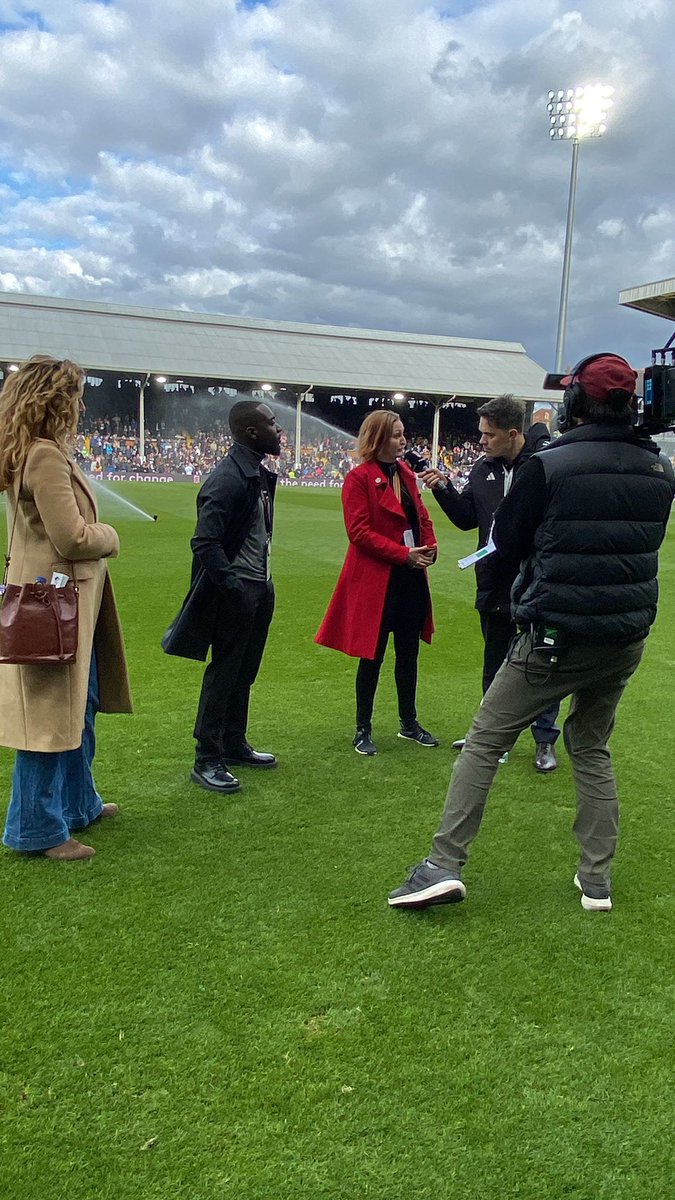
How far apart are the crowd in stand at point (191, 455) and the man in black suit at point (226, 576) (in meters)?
34.7

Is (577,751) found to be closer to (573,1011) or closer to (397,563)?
(573,1011)

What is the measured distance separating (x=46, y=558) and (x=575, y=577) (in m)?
2.04

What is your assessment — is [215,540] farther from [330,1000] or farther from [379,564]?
[330,1000]

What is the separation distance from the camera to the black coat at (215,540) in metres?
4.18

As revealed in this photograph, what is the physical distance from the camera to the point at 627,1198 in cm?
197

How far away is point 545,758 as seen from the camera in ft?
15.8

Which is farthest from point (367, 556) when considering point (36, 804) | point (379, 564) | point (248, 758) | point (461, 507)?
point (36, 804)

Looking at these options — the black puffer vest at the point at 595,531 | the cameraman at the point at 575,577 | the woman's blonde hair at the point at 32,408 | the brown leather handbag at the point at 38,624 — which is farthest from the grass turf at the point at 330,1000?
the woman's blonde hair at the point at 32,408

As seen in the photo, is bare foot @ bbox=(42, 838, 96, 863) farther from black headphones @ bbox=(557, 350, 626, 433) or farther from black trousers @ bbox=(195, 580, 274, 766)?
black headphones @ bbox=(557, 350, 626, 433)

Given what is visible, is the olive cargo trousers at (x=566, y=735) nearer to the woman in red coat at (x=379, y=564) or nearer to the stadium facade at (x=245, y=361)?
the woman in red coat at (x=379, y=564)

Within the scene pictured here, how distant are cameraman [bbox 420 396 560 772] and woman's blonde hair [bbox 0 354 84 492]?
1.92 metres

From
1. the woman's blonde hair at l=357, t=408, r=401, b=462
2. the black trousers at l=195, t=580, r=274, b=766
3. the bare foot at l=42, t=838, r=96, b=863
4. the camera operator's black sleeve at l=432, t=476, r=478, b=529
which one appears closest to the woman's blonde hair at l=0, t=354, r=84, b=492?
the black trousers at l=195, t=580, r=274, b=766

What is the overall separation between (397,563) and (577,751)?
6.11 feet

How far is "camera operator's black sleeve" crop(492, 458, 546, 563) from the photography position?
2.90 m
